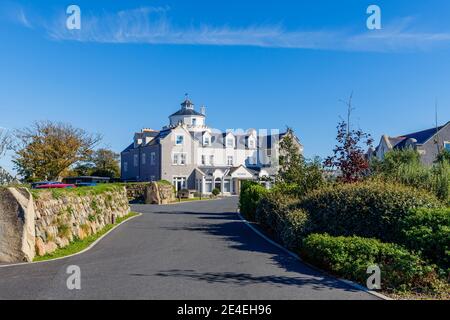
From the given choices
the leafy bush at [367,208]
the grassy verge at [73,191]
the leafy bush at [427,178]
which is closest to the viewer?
the leafy bush at [367,208]

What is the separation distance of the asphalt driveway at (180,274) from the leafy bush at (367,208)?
1934 millimetres

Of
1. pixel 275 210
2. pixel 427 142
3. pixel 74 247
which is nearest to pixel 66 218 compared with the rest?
pixel 74 247

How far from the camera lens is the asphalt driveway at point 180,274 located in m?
8.99

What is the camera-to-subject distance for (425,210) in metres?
11.8

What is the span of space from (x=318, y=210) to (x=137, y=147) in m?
51.1

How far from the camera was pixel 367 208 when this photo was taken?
13.2m

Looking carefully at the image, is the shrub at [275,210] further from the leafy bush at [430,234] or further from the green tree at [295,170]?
the leafy bush at [430,234]

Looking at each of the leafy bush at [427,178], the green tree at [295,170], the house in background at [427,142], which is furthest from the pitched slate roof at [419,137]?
the leafy bush at [427,178]

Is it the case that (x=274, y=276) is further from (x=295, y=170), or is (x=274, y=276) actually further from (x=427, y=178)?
(x=295, y=170)

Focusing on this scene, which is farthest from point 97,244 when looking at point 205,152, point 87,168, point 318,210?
point 87,168

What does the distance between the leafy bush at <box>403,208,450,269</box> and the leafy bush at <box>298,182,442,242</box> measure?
0.64 m

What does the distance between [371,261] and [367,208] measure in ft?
9.48

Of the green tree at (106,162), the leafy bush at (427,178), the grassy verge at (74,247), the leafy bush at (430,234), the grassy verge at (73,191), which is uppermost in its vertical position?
the green tree at (106,162)

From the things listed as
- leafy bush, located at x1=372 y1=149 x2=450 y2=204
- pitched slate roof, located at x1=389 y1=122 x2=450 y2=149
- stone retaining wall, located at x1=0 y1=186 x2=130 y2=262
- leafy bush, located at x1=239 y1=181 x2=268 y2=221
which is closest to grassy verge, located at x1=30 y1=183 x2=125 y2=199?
stone retaining wall, located at x1=0 y1=186 x2=130 y2=262
